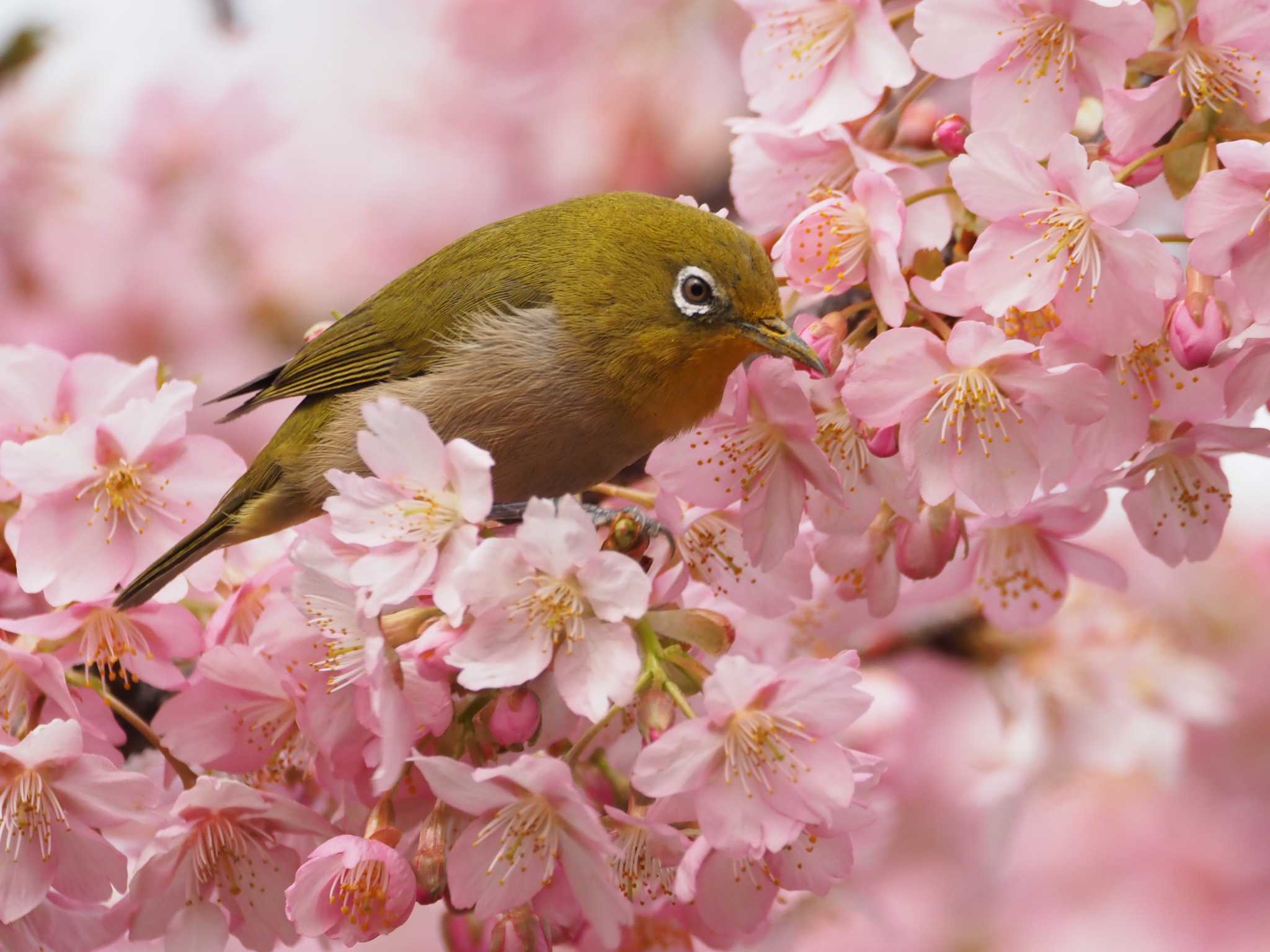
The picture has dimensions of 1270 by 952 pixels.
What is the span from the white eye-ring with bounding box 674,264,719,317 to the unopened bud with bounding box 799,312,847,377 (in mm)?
162

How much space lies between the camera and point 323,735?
164cm

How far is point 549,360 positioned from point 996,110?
0.69m

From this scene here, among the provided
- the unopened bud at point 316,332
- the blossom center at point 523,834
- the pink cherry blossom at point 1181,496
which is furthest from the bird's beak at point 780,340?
the unopened bud at point 316,332

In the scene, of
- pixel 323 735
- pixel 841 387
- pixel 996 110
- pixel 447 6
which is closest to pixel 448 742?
pixel 323 735

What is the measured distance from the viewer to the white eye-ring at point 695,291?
183 centimetres

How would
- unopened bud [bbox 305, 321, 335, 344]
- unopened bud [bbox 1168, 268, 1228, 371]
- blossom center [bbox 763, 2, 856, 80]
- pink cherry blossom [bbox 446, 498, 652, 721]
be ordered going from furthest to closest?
unopened bud [bbox 305, 321, 335, 344]
blossom center [bbox 763, 2, 856, 80]
unopened bud [bbox 1168, 268, 1228, 371]
pink cherry blossom [bbox 446, 498, 652, 721]

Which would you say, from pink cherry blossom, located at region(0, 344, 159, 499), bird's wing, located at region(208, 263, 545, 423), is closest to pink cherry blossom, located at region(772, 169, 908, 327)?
bird's wing, located at region(208, 263, 545, 423)

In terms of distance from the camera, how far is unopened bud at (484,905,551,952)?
5.53 feet

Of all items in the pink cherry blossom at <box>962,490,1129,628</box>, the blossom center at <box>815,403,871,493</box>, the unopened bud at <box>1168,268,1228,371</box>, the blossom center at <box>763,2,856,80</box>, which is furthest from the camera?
the pink cherry blossom at <box>962,490,1129,628</box>

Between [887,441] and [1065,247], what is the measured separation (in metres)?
0.32

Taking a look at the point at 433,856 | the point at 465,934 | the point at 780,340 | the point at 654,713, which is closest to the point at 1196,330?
the point at 780,340

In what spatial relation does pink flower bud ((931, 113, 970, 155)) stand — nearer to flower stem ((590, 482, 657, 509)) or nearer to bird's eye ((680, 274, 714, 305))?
bird's eye ((680, 274, 714, 305))

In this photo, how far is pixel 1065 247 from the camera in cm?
154

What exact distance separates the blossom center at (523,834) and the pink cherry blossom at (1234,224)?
1.01m
